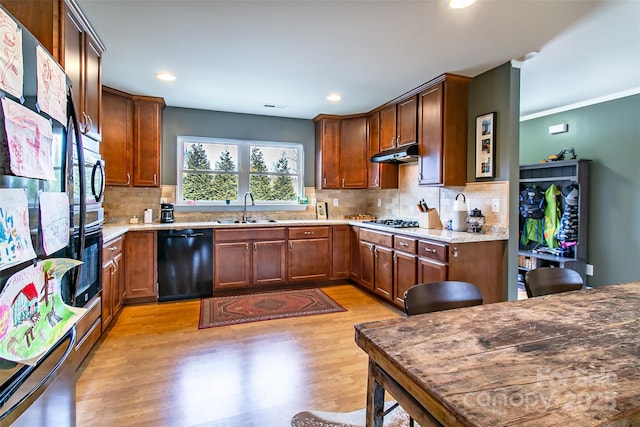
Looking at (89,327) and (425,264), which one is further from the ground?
(425,264)

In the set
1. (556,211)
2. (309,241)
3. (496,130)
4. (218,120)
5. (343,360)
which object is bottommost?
(343,360)

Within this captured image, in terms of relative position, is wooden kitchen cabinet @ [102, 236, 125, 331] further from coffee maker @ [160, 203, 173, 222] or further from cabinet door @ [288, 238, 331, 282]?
cabinet door @ [288, 238, 331, 282]

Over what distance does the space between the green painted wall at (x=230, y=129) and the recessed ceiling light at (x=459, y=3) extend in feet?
10.1

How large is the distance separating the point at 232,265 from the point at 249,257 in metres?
0.22

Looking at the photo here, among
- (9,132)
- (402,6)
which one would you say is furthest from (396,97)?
(9,132)

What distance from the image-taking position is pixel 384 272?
3715mm

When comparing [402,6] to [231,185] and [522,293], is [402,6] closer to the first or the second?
[231,185]

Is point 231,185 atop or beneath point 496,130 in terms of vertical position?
beneath

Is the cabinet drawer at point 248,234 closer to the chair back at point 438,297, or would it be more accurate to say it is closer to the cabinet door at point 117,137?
the cabinet door at point 117,137

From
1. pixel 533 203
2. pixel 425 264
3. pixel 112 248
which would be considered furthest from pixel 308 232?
pixel 533 203

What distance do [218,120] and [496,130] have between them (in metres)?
3.44

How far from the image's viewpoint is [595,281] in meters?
4.15

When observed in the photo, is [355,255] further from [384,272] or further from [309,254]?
[384,272]

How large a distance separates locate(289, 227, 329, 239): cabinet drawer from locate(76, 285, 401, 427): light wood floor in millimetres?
1265
